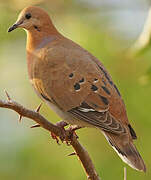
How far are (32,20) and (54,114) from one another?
1.33m

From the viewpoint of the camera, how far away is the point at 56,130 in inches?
183

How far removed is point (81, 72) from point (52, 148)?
75.7 inches

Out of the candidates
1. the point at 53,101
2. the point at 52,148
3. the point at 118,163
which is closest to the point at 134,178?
the point at 118,163

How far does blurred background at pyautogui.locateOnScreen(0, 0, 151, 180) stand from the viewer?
6746 millimetres

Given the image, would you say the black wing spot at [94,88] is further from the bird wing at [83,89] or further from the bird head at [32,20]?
the bird head at [32,20]

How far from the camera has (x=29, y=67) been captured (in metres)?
5.88

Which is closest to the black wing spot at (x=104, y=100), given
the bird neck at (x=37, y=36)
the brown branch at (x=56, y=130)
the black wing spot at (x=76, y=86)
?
the black wing spot at (x=76, y=86)

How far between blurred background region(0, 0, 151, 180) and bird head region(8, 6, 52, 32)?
2.04ft

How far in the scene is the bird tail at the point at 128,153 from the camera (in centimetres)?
490

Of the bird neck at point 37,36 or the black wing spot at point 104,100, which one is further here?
the bird neck at point 37,36

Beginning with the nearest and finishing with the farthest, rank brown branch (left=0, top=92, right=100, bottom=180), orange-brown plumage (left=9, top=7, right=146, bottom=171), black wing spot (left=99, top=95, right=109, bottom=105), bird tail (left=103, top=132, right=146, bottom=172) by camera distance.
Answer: brown branch (left=0, top=92, right=100, bottom=180)
bird tail (left=103, top=132, right=146, bottom=172)
orange-brown plumage (left=9, top=7, right=146, bottom=171)
black wing spot (left=99, top=95, right=109, bottom=105)

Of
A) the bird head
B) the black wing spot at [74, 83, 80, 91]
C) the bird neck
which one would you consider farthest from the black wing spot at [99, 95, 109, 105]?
the bird head

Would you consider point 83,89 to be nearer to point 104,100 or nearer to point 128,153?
point 104,100

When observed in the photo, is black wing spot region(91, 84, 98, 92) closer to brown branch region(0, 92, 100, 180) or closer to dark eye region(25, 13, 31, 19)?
brown branch region(0, 92, 100, 180)
